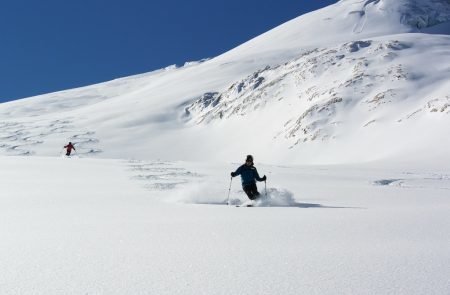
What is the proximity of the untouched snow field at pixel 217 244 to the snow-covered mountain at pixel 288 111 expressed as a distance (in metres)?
22.7

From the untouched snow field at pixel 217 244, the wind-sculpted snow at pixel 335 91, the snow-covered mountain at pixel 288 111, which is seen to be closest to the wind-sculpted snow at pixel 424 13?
the snow-covered mountain at pixel 288 111

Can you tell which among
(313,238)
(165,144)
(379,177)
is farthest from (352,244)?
(165,144)

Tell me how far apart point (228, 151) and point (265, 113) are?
1061 cm

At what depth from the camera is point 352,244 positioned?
641 centimetres

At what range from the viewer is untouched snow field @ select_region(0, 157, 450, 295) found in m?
4.64

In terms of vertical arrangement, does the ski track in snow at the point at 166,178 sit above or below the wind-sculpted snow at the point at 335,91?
below

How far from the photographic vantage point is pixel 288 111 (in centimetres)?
6569

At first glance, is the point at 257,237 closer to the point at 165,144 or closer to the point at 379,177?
the point at 379,177

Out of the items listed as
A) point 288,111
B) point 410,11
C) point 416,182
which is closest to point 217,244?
point 416,182

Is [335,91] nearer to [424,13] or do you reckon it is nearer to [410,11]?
[410,11]

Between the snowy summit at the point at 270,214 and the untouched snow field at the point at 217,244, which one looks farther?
the snowy summit at the point at 270,214

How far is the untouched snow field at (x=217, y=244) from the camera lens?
4637 mm

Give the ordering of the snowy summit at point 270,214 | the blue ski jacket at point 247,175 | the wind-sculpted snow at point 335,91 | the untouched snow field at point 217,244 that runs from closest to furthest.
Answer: the untouched snow field at point 217,244 < the snowy summit at point 270,214 < the blue ski jacket at point 247,175 < the wind-sculpted snow at point 335,91

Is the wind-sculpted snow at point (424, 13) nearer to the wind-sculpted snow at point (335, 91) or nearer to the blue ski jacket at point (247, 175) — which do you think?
the wind-sculpted snow at point (335, 91)
